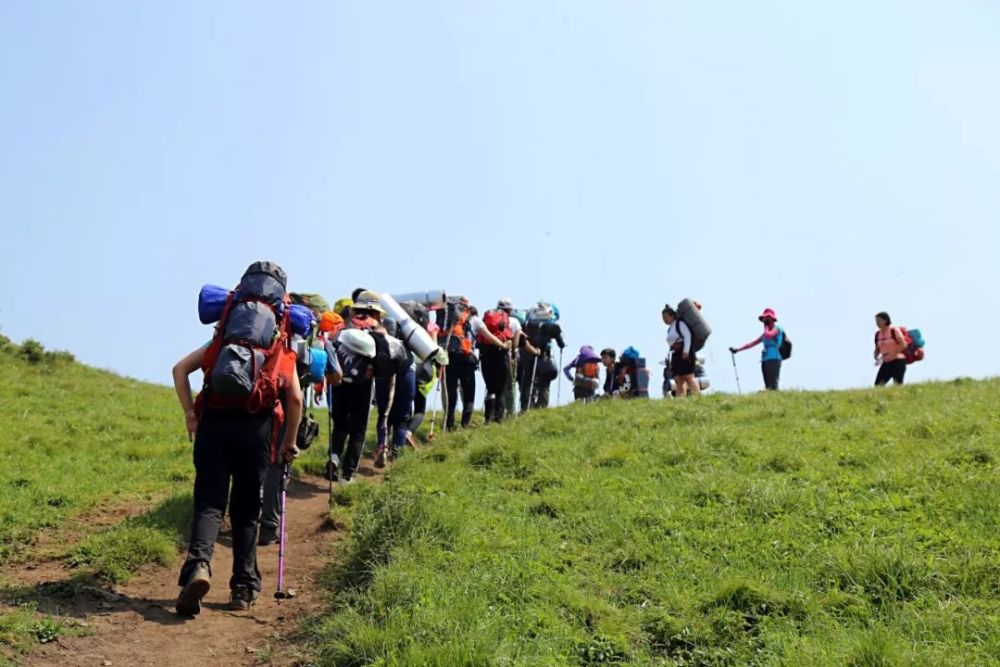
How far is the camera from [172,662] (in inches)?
262

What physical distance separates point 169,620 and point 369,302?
21.4 feet

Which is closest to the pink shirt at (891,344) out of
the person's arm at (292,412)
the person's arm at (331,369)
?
the person's arm at (331,369)

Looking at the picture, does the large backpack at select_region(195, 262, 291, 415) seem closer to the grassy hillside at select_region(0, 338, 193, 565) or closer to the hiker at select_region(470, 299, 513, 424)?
the grassy hillside at select_region(0, 338, 193, 565)

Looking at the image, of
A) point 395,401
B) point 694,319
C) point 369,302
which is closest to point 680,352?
point 694,319

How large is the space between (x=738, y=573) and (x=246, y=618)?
12.0 ft

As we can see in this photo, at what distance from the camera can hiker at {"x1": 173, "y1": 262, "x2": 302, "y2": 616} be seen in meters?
7.41

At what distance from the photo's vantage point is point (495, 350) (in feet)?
54.1

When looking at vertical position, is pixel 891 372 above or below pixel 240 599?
above

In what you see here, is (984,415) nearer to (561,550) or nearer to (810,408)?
(810,408)

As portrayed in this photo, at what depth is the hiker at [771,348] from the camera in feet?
65.8

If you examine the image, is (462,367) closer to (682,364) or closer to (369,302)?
(369,302)

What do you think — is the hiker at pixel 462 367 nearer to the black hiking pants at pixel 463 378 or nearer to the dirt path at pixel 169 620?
the black hiking pants at pixel 463 378

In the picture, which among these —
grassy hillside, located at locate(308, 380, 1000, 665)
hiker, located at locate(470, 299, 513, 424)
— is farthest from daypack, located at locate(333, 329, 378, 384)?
hiker, located at locate(470, 299, 513, 424)

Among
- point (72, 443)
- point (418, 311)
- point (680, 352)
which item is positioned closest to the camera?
point (72, 443)
